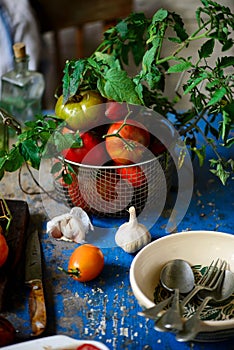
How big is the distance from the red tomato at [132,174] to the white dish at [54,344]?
0.31m

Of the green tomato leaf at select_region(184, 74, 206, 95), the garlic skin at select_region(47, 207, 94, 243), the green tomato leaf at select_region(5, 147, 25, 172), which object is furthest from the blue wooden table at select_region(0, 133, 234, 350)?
the green tomato leaf at select_region(184, 74, 206, 95)

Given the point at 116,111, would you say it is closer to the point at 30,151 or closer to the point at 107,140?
the point at 107,140

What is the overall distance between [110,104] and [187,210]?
0.23 metres

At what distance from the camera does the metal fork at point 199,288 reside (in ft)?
Answer: 2.26

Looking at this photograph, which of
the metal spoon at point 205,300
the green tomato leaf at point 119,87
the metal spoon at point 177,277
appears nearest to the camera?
the metal spoon at point 205,300

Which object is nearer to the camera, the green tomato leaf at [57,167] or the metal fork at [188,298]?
the metal fork at [188,298]

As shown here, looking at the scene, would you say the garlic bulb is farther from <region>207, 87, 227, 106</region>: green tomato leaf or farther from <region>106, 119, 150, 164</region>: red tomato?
<region>207, 87, 227, 106</region>: green tomato leaf

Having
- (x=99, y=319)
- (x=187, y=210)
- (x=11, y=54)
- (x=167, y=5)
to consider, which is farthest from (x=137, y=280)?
(x=167, y=5)

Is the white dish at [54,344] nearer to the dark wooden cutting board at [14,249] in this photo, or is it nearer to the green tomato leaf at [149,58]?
the dark wooden cutting board at [14,249]

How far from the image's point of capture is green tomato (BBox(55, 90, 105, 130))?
0.95m

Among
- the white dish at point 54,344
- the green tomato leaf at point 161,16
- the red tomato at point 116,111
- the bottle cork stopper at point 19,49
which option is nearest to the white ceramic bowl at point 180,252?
the white dish at point 54,344

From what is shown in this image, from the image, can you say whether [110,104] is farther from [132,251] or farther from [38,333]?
[38,333]

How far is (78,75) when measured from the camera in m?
0.92

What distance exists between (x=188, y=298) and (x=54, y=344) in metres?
0.19
